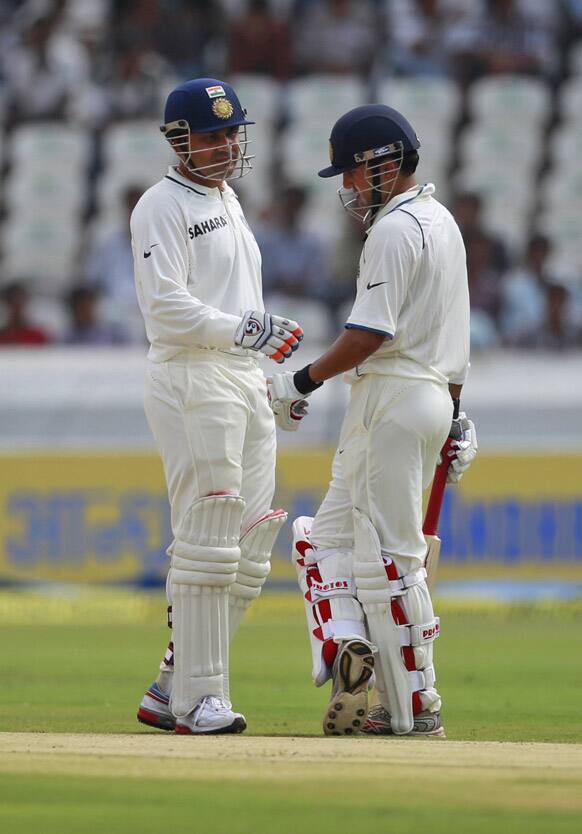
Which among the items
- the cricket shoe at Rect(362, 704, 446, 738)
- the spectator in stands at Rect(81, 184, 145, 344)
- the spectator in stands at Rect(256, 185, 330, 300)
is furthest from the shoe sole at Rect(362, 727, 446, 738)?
the spectator in stands at Rect(256, 185, 330, 300)

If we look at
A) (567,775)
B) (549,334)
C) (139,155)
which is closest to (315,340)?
(549,334)

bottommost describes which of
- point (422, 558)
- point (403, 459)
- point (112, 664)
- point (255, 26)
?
point (112, 664)

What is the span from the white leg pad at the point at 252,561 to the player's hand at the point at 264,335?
630 mm

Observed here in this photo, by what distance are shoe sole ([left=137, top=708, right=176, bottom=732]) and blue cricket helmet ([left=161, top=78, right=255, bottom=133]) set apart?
1992 millimetres

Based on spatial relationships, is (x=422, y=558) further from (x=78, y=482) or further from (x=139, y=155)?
(x=139, y=155)

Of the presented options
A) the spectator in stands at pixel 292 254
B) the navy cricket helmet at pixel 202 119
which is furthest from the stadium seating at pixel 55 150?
the navy cricket helmet at pixel 202 119

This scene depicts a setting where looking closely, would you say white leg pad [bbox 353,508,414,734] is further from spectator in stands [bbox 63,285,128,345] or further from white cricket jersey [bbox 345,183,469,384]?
spectator in stands [bbox 63,285,128,345]

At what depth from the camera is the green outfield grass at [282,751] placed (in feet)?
12.2

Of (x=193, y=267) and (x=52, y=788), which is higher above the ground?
(x=193, y=267)

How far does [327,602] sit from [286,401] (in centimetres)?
69

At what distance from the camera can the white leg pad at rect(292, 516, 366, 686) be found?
5.45 m

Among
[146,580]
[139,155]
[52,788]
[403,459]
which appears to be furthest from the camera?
[139,155]

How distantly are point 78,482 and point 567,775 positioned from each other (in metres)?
7.19

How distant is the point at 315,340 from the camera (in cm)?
1226
